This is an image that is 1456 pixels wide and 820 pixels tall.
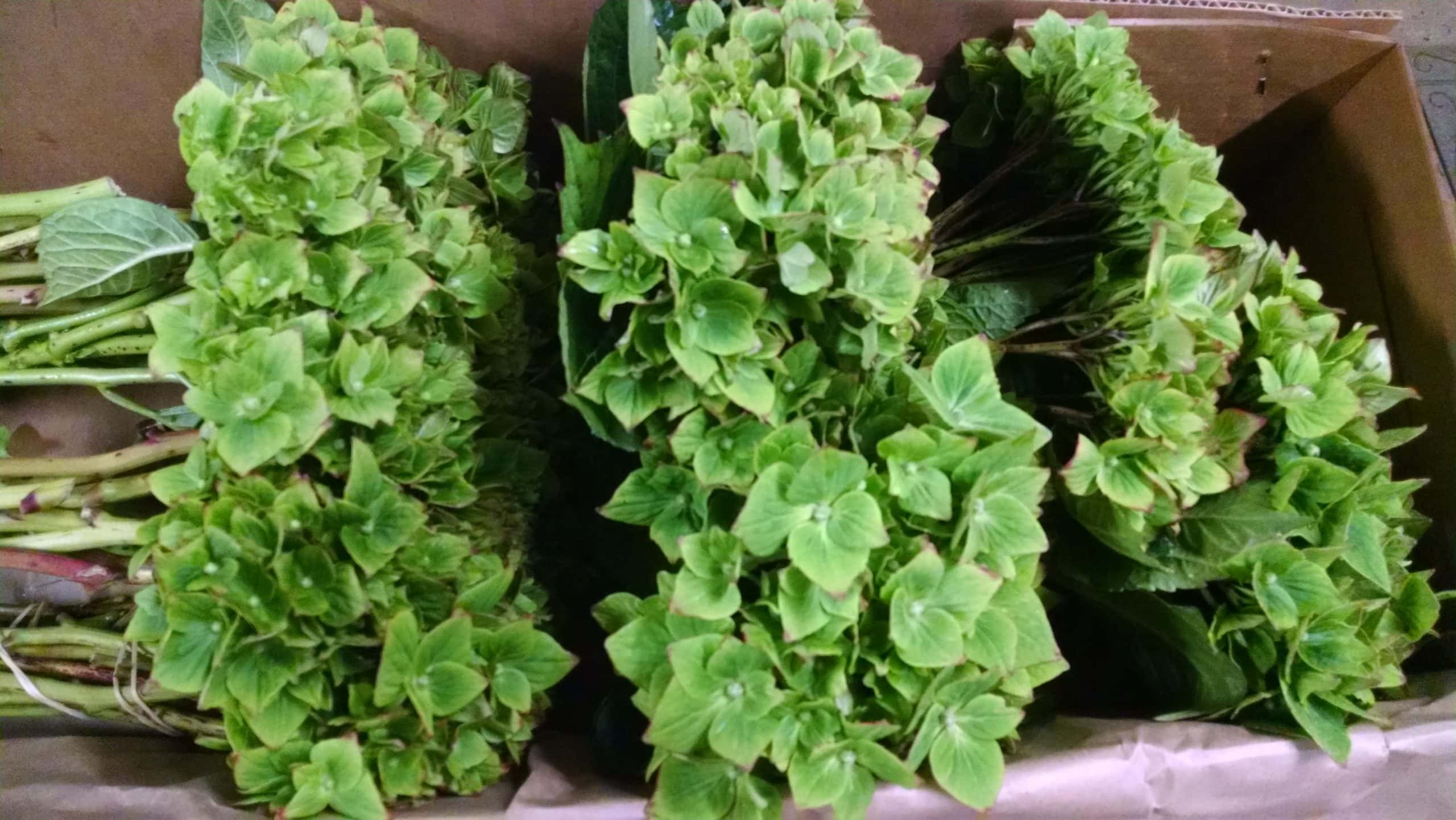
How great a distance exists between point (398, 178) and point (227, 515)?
0.72ft

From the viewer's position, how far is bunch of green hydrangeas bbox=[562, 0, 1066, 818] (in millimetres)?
395

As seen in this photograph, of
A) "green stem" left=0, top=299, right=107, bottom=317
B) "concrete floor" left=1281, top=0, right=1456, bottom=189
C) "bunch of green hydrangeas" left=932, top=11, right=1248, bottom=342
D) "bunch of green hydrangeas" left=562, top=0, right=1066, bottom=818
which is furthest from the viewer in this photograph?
"concrete floor" left=1281, top=0, right=1456, bottom=189

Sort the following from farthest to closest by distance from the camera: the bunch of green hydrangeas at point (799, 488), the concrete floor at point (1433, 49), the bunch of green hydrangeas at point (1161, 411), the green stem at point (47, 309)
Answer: the concrete floor at point (1433, 49) → the green stem at point (47, 309) → the bunch of green hydrangeas at point (1161, 411) → the bunch of green hydrangeas at point (799, 488)

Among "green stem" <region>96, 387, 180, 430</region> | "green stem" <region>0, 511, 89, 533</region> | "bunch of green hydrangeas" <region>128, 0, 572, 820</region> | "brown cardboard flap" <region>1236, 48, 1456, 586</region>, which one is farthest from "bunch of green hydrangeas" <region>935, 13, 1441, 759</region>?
"green stem" <region>0, 511, 89, 533</region>

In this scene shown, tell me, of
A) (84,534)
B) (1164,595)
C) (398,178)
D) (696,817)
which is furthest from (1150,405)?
(84,534)

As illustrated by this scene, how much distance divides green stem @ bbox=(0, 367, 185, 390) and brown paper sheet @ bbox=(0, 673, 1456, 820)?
0.92ft

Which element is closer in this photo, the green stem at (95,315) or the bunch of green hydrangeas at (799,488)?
the bunch of green hydrangeas at (799,488)

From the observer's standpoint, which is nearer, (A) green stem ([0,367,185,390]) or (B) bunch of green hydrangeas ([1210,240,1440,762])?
(B) bunch of green hydrangeas ([1210,240,1440,762])

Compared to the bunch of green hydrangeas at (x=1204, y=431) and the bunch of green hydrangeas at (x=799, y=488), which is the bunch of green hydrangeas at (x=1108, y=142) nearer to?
the bunch of green hydrangeas at (x=1204, y=431)

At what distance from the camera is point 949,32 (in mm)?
752

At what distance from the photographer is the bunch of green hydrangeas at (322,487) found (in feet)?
1.37

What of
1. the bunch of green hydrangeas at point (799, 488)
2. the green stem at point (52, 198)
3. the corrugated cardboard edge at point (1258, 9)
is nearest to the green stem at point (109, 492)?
the green stem at point (52, 198)

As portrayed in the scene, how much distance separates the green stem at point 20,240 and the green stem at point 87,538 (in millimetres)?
233

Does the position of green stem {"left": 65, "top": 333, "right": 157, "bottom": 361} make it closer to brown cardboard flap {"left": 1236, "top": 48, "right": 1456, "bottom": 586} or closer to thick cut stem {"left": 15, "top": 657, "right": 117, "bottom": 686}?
thick cut stem {"left": 15, "top": 657, "right": 117, "bottom": 686}
